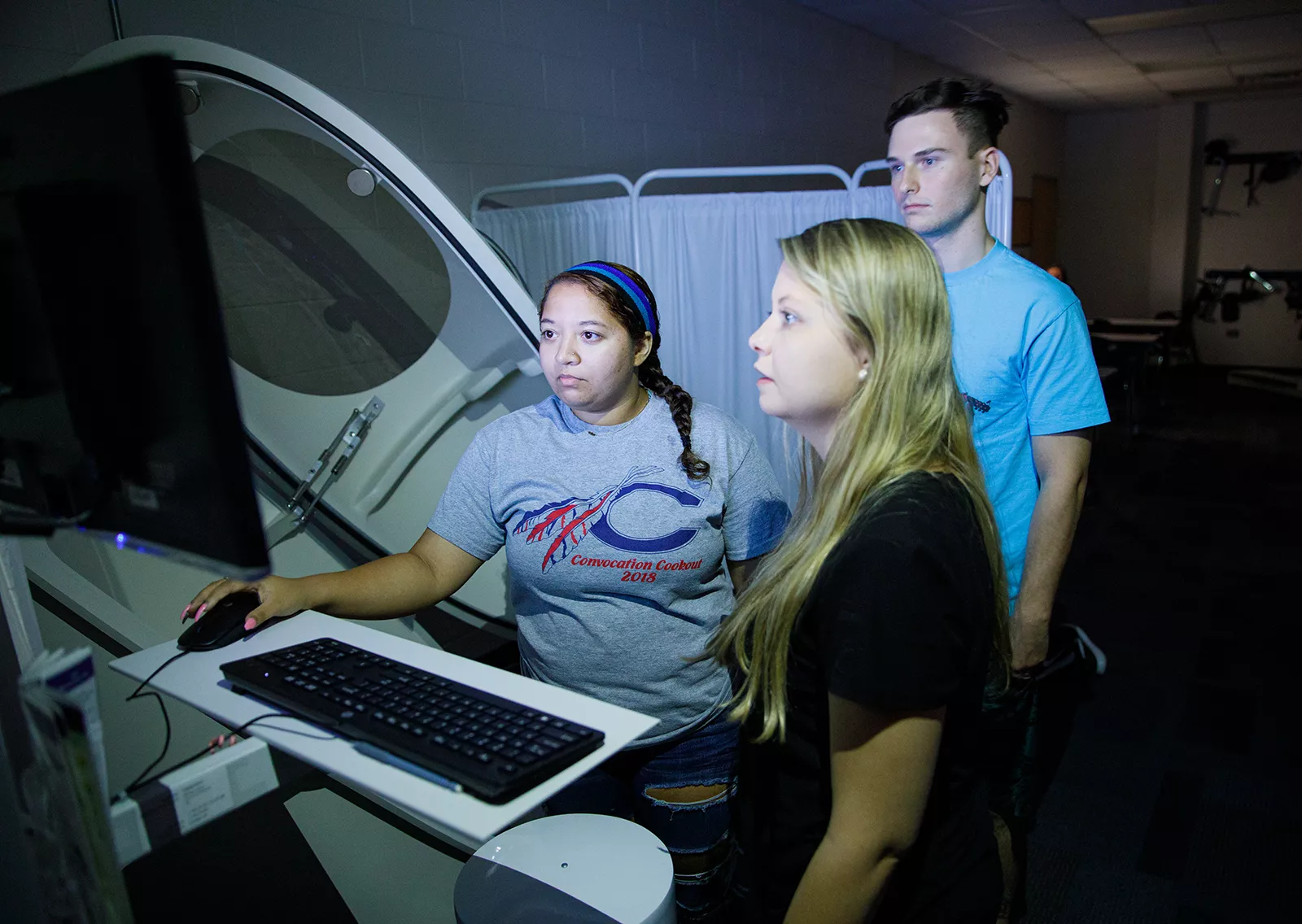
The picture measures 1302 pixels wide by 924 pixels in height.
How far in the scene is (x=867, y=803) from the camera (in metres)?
0.83

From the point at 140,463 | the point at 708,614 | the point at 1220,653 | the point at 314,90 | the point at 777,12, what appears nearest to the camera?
the point at 140,463

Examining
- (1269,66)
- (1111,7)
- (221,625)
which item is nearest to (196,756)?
(221,625)

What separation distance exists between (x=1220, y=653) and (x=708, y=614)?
2.55 meters

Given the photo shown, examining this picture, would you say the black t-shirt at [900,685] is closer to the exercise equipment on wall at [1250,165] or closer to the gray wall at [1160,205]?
the gray wall at [1160,205]

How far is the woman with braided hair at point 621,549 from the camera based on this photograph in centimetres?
133

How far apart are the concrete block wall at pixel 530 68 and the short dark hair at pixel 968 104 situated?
156cm

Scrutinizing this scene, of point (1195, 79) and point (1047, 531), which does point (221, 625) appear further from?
point (1195, 79)

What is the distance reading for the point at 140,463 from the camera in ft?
2.28

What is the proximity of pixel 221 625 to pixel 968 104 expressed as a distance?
→ 1598 mm

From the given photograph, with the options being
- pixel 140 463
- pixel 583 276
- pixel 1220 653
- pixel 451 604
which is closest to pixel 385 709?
pixel 140 463

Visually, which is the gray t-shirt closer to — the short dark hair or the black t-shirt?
the black t-shirt

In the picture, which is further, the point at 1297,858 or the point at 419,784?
the point at 1297,858

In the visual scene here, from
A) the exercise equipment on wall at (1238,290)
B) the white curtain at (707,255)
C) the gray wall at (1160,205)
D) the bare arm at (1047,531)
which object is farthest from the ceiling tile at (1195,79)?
the bare arm at (1047,531)

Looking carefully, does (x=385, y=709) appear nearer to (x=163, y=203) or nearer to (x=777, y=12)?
(x=163, y=203)
